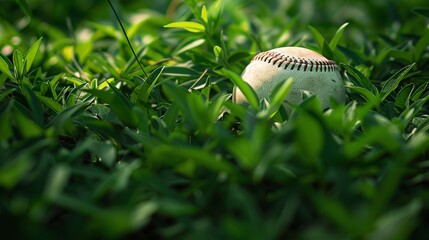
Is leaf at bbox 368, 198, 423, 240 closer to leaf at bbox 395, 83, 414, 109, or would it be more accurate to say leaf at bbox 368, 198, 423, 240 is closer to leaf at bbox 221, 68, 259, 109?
leaf at bbox 221, 68, 259, 109

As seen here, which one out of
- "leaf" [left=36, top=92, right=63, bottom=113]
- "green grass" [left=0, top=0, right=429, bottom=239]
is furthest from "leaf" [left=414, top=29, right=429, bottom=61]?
"leaf" [left=36, top=92, right=63, bottom=113]

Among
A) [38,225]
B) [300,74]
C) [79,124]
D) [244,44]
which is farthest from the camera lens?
[244,44]

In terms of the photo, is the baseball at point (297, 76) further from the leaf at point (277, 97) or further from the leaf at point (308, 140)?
the leaf at point (308, 140)

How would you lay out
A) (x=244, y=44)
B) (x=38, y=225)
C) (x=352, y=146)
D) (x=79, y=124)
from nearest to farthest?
(x=38, y=225) < (x=352, y=146) < (x=79, y=124) < (x=244, y=44)

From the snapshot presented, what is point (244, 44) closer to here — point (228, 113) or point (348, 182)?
point (228, 113)

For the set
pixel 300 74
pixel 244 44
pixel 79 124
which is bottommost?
pixel 244 44

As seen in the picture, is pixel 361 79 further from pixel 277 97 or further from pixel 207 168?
pixel 207 168

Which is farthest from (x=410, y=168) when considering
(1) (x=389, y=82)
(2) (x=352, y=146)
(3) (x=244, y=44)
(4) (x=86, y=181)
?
(3) (x=244, y=44)

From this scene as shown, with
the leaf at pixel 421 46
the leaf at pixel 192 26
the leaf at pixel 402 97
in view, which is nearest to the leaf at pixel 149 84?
the leaf at pixel 192 26
